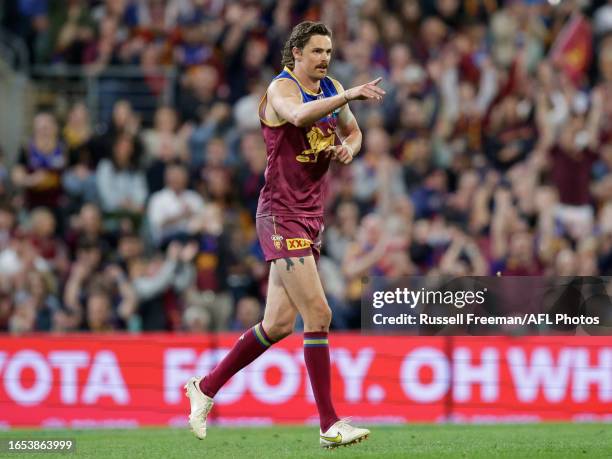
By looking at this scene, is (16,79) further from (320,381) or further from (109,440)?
(320,381)

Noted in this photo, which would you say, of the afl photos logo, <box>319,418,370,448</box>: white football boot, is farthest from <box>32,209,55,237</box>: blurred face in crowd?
<box>319,418,370,448</box>: white football boot

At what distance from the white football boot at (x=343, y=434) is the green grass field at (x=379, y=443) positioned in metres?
0.09

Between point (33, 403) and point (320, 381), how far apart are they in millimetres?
5792

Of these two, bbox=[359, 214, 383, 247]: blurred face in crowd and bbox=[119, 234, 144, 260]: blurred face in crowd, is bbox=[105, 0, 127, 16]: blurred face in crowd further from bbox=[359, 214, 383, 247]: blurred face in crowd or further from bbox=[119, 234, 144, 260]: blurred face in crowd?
bbox=[359, 214, 383, 247]: blurred face in crowd

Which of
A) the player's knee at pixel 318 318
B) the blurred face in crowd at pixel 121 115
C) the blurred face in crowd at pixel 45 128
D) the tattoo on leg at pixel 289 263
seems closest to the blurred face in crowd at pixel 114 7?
the blurred face in crowd at pixel 121 115

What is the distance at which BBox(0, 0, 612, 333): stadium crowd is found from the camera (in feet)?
51.9

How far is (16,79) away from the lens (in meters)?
19.1

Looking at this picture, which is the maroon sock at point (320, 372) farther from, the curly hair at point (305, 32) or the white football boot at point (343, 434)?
the curly hair at point (305, 32)

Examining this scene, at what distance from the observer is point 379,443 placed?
399 inches

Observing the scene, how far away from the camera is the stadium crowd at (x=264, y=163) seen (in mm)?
15820

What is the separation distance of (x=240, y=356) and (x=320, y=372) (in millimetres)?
671

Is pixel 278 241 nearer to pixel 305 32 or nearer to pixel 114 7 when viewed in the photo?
pixel 305 32

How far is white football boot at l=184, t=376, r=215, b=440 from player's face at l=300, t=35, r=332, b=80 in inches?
95.1

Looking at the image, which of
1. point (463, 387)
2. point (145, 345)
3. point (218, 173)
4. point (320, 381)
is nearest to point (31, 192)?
point (218, 173)
